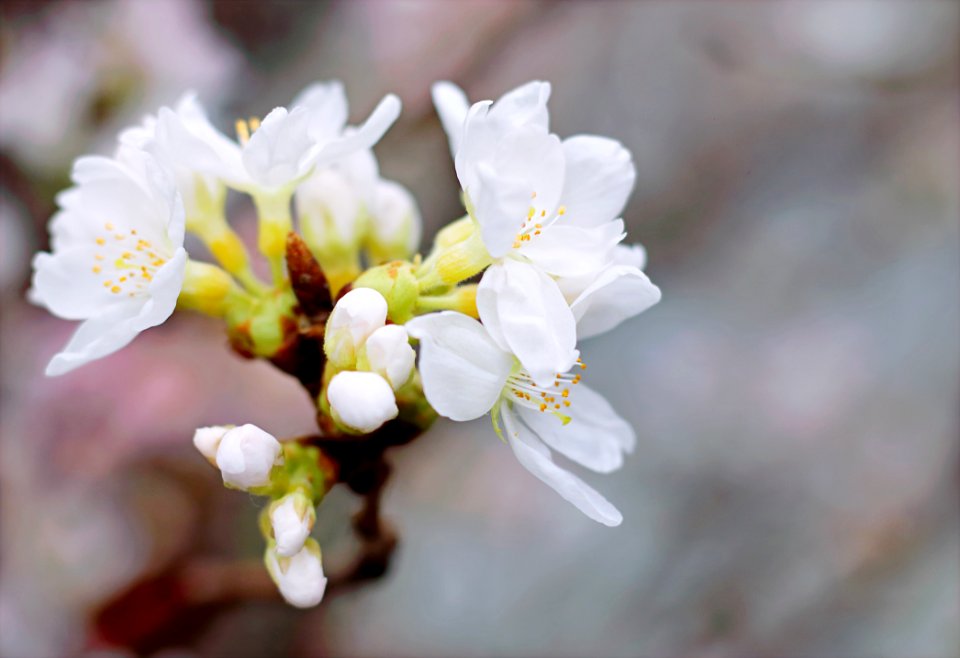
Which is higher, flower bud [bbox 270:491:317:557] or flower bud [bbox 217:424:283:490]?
flower bud [bbox 217:424:283:490]

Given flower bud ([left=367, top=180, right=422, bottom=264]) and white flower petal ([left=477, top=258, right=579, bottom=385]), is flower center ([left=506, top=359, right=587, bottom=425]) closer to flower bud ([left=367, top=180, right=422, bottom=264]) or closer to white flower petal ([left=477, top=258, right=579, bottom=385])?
white flower petal ([left=477, top=258, right=579, bottom=385])

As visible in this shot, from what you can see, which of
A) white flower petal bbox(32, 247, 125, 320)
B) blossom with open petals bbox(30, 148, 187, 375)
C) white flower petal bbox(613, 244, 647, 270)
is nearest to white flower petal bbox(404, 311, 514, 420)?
white flower petal bbox(613, 244, 647, 270)

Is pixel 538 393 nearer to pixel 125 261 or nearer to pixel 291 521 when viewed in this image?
pixel 291 521

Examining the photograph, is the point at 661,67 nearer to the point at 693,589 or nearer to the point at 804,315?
the point at 804,315

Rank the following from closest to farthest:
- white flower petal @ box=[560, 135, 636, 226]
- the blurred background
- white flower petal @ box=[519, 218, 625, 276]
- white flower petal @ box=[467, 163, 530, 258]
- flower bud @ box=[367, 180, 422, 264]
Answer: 1. white flower petal @ box=[467, 163, 530, 258]
2. white flower petal @ box=[519, 218, 625, 276]
3. white flower petal @ box=[560, 135, 636, 226]
4. flower bud @ box=[367, 180, 422, 264]
5. the blurred background

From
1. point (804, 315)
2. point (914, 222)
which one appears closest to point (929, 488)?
point (804, 315)

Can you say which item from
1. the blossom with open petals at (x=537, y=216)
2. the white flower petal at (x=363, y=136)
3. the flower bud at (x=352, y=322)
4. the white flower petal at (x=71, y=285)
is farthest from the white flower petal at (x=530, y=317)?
the white flower petal at (x=71, y=285)

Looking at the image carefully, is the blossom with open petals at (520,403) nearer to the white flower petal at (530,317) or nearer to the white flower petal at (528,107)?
the white flower petal at (530,317)
